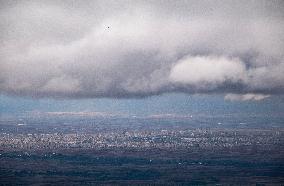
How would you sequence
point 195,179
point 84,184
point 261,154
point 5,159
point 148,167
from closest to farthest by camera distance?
point 84,184 < point 195,179 < point 148,167 < point 5,159 < point 261,154

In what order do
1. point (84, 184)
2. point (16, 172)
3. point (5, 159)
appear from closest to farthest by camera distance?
1. point (84, 184)
2. point (16, 172)
3. point (5, 159)

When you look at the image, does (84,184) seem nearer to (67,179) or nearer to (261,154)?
(67,179)

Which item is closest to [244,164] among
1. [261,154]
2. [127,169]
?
[261,154]

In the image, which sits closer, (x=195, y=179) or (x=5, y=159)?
(x=195, y=179)

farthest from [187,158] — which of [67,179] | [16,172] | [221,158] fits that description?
[16,172]

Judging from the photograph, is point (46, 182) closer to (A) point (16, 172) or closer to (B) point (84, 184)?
(B) point (84, 184)

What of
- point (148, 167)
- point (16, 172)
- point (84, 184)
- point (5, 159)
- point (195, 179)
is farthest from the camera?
point (5, 159)

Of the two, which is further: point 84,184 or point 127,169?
point 127,169

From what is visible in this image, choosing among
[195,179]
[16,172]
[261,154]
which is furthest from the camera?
[261,154]

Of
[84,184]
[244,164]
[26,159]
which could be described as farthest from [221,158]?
[26,159]
